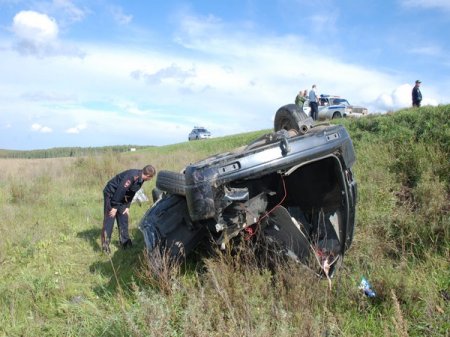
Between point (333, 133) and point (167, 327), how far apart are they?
2.21 m

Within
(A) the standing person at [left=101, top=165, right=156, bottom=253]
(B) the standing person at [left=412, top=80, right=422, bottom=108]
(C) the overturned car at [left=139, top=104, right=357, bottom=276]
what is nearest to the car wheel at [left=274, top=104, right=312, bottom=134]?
(C) the overturned car at [left=139, top=104, right=357, bottom=276]

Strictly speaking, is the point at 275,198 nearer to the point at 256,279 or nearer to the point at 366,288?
the point at 256,279

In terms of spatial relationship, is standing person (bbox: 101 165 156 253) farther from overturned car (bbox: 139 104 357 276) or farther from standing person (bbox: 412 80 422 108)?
standing person (bbox: 412 80 422 108)

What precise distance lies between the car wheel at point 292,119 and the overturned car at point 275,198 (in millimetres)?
12

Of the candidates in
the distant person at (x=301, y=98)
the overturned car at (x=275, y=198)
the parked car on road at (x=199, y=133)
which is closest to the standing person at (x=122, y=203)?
the overturned car at (x=275, y=198)

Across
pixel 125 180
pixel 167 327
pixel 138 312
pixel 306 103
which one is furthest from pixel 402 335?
pixel 306 103

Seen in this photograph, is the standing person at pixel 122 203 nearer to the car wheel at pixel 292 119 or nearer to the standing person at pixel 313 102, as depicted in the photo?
the car wheel at pixel 292 119

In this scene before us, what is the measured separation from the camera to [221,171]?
3.50 m

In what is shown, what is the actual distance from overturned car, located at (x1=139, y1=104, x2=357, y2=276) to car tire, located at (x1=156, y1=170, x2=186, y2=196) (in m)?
0.01

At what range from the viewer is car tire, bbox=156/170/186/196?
4.21 metres

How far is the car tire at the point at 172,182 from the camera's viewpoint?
421 centimetres

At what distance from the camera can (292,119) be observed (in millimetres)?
5004

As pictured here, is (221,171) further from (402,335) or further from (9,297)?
(9,297)

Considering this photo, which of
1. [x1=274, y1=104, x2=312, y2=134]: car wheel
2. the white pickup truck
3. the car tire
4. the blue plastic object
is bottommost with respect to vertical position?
the blue plastic object
